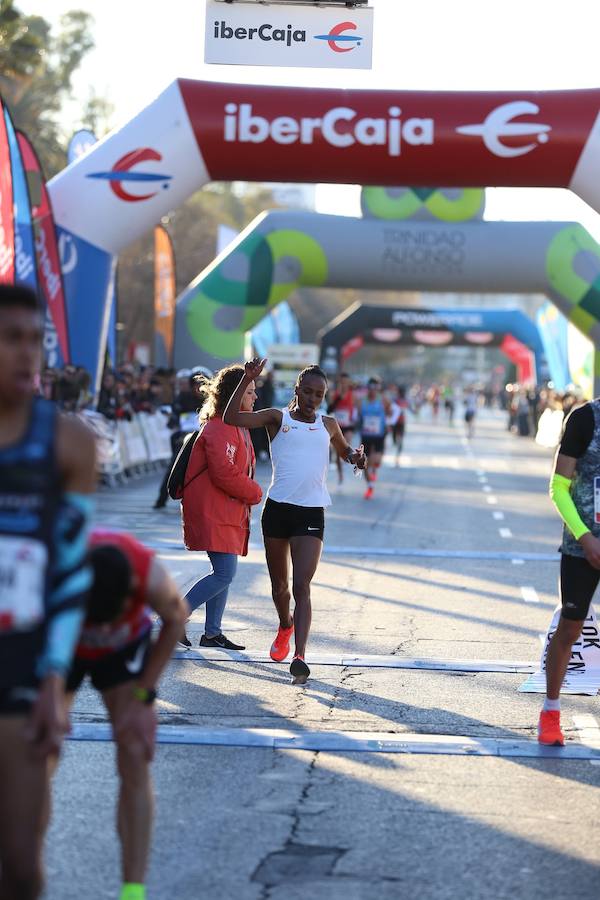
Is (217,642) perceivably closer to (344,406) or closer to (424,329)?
(344,406)

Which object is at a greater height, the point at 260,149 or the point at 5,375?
the point at 260,149

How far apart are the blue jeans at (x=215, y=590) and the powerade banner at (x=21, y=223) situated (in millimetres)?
8151

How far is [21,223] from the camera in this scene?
54.3ft

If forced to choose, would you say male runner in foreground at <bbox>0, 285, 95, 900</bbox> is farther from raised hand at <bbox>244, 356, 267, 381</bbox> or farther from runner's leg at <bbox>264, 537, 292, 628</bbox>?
runner's leg at <bbox>264, 537, 292, 628</bbox>

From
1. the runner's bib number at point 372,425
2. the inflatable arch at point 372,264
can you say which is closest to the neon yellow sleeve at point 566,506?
the runner's bib number at point 372,425

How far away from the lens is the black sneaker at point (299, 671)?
7926mm

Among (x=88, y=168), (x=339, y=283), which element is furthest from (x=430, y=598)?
(x=339, y=283)

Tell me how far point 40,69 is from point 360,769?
2099 inches

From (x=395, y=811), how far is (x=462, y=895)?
0.95m

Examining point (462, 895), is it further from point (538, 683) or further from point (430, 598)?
point (430, 598)

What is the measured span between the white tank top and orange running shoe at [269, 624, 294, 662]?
0.78m

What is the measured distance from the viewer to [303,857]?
16.2ft

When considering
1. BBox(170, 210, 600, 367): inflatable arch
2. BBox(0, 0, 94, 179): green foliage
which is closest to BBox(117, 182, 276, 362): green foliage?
BBox(0, 0, 94, 179): green foliage

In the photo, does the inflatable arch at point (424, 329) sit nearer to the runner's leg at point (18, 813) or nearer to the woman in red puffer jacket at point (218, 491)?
the woman in red puffer jacket at point (218, 491)
